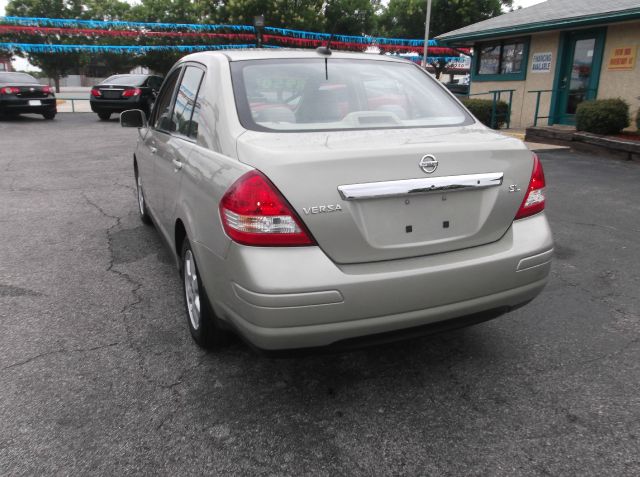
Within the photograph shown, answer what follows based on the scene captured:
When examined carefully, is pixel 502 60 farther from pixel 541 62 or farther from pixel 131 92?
pixel 131 92

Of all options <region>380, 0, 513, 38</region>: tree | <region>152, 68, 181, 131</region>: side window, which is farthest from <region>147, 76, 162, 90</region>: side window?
<region>380, 0, 513, 38</region>: tree

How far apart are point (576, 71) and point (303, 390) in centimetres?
1478

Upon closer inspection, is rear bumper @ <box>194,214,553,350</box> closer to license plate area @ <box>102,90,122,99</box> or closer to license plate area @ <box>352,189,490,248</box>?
license plate area @ <box>352,189,490,248</box>

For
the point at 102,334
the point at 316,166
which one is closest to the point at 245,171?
the point at 316,166

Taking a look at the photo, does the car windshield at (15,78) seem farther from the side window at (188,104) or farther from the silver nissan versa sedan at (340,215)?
the silver nissan versa sedan at (340,215)

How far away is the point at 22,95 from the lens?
680 inches

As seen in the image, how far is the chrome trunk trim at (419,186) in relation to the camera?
2.23 meters

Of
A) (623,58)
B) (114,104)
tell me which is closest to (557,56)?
(623,58)

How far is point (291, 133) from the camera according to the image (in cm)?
258

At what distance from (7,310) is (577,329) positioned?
3681mm

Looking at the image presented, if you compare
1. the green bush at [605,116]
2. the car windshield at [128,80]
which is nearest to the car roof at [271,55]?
the green bush at [605,116]

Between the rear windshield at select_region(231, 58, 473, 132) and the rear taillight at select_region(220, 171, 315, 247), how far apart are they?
0.49 meters

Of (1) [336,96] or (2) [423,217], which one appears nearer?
(2) [423,217]

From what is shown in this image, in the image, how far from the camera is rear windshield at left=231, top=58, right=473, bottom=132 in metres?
2.78
